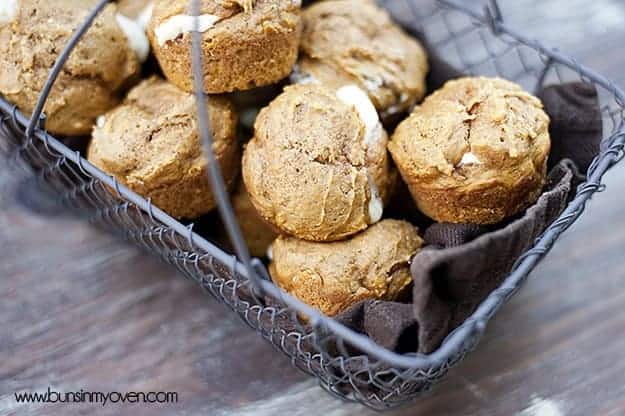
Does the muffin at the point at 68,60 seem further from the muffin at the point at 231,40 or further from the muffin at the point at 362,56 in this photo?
the muffin at the point at 362,56

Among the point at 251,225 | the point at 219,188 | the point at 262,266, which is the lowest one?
the point at 251,225

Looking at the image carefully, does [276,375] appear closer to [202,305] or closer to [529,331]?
[202,305]

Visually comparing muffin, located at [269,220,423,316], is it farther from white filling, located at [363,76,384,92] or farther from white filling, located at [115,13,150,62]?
white filling, located at [115,13,150,62]

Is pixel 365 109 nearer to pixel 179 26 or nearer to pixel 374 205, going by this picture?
pixel 374 205

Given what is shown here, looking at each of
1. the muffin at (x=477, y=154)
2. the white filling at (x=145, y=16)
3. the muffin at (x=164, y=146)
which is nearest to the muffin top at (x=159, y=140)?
the muffin at (x=164, y=146)

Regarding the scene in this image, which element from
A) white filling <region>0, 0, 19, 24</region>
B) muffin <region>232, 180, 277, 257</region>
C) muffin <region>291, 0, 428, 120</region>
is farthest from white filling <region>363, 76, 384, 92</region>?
white filling <region>0, 0, 19, 24</region>

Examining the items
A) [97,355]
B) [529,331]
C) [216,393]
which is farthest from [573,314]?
[97,355]

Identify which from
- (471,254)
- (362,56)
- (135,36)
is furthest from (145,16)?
(471,254)
